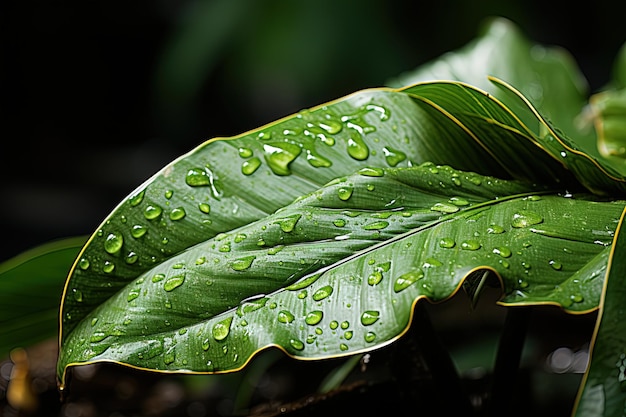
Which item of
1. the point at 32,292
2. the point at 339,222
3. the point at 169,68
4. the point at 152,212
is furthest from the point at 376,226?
the point at 169,68

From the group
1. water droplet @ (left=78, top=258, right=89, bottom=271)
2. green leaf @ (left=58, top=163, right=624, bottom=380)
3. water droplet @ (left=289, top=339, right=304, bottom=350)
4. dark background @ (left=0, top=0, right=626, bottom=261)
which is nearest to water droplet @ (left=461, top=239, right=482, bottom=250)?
green leaf @ (left=58, top=163, right=624, bottom=380)

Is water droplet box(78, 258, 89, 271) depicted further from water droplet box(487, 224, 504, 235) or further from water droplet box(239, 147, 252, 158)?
water droplet box(487, 224, 504, 235)

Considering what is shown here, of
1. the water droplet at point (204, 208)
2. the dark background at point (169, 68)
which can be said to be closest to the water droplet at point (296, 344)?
the water droplet at point (204, 208)

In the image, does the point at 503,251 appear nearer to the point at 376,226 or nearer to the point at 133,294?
the point at 376,226

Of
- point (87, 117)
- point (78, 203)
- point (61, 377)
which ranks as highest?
point (61, 377)

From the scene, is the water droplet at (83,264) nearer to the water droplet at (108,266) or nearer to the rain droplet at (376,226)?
the water droplet at (108,266)

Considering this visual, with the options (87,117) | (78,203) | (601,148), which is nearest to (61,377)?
(601,148)

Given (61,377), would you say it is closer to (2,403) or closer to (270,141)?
(270,141)
